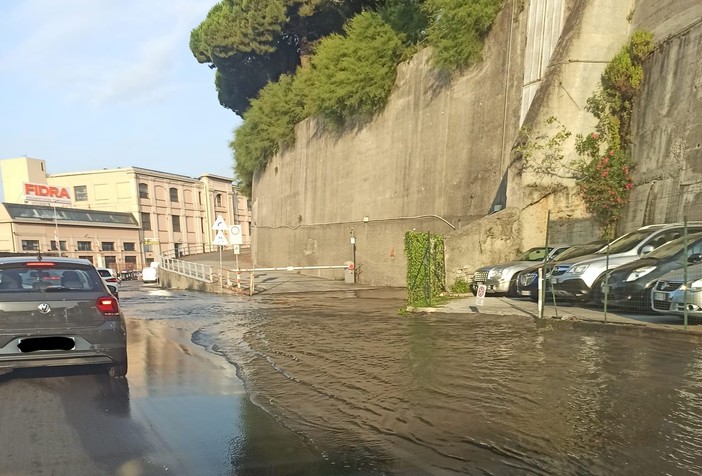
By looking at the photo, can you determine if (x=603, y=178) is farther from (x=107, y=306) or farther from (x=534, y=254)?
(x=107, y=306)

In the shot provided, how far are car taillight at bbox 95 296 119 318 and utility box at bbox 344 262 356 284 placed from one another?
1719cm

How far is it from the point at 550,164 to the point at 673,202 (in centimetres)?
362

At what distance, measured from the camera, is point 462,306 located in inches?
473

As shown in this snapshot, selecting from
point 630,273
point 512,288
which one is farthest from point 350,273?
point 630,273

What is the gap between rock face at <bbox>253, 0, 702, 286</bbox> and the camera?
522 inches

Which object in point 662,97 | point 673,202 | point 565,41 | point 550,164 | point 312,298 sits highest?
point 565,41

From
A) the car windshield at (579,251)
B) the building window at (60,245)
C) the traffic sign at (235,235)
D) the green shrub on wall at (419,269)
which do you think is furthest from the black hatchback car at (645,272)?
the building window at (60,245)

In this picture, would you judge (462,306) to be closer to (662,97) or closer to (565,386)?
(565,386)

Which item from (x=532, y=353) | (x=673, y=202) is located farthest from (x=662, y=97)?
(x=532, y=353)

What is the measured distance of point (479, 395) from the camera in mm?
5332

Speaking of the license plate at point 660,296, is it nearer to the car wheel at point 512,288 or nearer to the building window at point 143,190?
the car wheel at point 512,288

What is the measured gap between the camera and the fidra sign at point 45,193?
53906mm

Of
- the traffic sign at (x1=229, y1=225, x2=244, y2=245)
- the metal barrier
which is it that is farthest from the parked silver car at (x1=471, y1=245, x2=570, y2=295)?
the metal barrier

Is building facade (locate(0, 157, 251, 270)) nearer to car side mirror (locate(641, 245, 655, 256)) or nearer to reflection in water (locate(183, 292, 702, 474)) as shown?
car side mirror (locate(641, 245, 655, 256))
